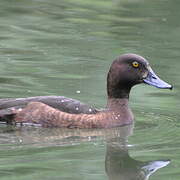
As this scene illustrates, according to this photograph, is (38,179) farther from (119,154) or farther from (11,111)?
(11,111)

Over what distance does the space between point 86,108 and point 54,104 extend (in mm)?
445

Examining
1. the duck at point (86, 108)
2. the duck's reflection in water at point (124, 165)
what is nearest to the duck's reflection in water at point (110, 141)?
the duck's reflection in water at point (124, 165)

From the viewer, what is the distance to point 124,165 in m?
10.3

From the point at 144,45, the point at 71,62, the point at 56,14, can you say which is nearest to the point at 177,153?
the point at 71,62

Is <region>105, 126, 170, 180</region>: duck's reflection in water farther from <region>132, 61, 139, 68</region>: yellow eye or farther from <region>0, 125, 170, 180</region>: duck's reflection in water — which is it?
<region>132, 61, 139, 68</region>: yellow eye

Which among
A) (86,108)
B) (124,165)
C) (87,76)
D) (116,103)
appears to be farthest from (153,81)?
(124,165)

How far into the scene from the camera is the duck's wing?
12031mm

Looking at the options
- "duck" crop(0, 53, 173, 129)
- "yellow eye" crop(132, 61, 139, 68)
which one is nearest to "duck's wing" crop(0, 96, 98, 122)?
"duck" crop(0, 53, 173, 129)

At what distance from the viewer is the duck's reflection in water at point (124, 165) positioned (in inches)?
386

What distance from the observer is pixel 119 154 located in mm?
10797

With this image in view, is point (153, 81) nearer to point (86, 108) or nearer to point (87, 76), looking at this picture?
point (86, 108)

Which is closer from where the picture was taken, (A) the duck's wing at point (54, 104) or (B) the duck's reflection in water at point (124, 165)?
(B) the duck's reflection in water at point (124, 165)

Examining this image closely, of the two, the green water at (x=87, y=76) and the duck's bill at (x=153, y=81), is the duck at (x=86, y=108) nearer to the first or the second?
the duck's bill at (x=153, y=81)

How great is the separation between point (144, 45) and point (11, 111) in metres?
5.99
